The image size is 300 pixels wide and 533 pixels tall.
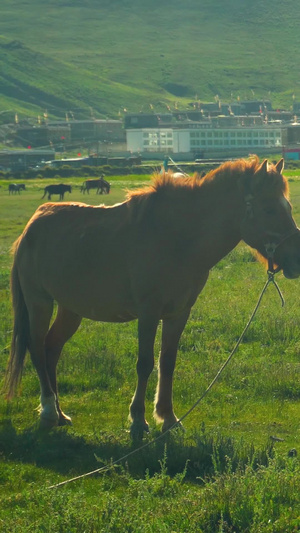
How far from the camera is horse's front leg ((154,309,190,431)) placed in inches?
350

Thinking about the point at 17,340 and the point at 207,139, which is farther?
the point at 207,139

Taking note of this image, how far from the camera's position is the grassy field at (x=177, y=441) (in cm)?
602

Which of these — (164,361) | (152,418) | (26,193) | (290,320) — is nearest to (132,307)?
(164,361)

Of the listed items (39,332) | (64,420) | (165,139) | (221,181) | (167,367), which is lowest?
(64,420)

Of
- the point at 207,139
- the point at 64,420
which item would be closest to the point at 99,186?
the point at 64,420

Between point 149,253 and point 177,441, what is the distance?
6.11ft

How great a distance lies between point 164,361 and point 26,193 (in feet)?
190

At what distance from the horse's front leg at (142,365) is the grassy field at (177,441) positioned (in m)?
0.16

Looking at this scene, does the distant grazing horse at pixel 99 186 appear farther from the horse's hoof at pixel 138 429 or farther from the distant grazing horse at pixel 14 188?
the horse's hoof at pixel 138 429

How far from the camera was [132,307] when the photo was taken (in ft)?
29.1

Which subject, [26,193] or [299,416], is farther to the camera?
[26,193]

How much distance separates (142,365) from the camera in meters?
8.66

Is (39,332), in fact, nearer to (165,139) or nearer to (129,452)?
(129,452)

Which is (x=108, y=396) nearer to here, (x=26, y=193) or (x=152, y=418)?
(x=152, y=418)
